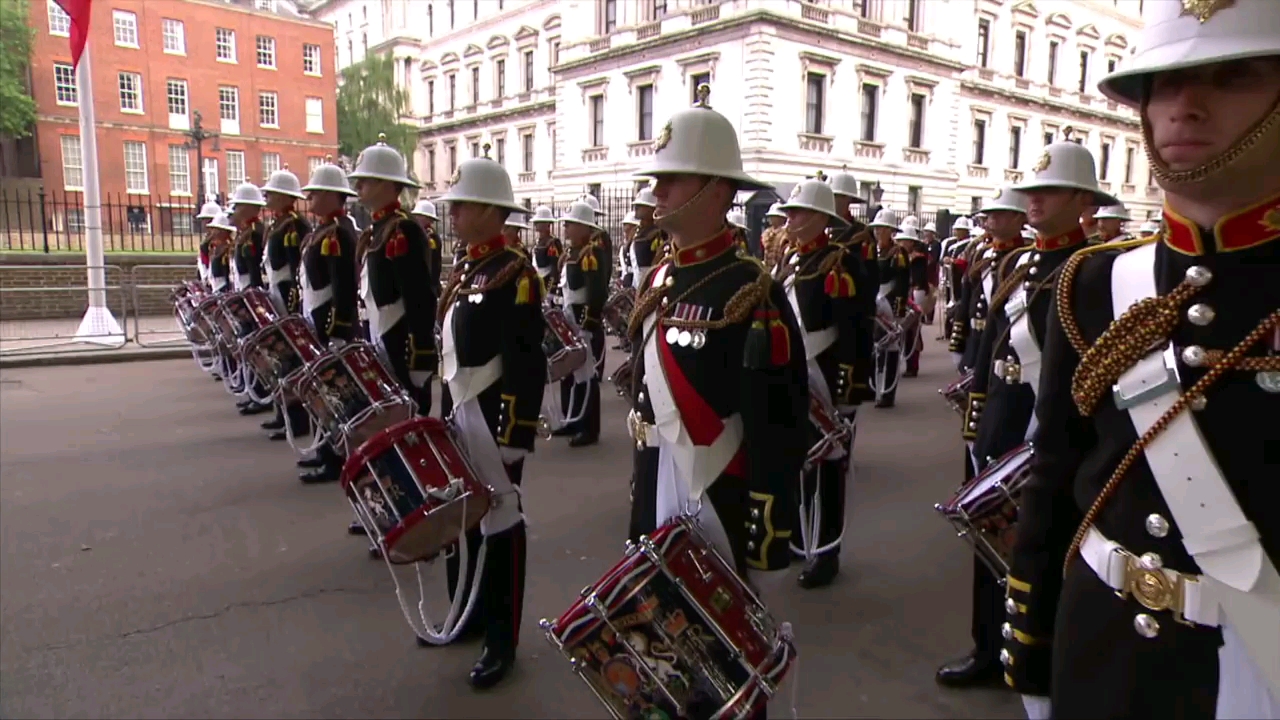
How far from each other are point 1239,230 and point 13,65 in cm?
4500

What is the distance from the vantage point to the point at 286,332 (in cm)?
585

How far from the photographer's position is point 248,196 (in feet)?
29.3

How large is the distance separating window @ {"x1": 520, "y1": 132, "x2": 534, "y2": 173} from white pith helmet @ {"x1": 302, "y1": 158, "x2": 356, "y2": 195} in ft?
133

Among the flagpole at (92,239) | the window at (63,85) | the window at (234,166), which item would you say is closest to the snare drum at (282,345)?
the flagpole at (92,239)

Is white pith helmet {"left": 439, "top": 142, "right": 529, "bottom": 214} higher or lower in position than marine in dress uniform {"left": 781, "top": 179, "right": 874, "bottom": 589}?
higher

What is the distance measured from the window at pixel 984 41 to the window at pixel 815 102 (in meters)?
11.3

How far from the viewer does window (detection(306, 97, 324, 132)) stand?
45.1m

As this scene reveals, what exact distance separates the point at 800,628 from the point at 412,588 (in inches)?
83.2

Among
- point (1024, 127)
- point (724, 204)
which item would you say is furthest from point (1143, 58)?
point (1024, 127)

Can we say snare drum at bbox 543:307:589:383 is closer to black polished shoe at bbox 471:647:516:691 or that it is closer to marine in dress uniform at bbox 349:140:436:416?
marine in dress uniform at bbox 349:140:436:416

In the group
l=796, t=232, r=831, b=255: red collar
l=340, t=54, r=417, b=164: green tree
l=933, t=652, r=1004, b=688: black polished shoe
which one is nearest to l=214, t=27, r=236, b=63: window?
l=340, t=54, r=417, b=164: green tree

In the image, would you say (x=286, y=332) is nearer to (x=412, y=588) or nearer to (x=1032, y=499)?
(x=412, y=588)

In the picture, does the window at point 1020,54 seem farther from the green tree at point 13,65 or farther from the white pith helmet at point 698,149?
the white pith helmet at point 698,149

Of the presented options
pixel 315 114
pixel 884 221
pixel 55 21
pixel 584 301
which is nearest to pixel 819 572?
pixel 584 301
